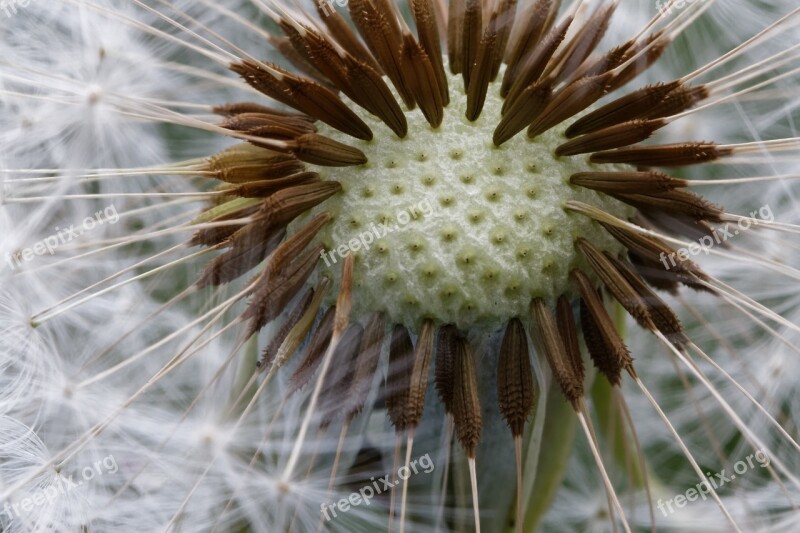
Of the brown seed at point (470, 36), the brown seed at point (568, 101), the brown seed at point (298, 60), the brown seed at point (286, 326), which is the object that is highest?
the brown seed at point (298, 60)

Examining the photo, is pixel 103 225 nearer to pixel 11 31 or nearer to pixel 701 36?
pixel 11 31

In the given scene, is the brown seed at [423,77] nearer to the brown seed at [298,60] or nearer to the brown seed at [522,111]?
the brown seed at [522,111]

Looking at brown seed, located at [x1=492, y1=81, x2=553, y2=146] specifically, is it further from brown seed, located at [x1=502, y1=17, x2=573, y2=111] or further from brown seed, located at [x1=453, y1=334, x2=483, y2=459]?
brown seed, located at [x1=453, y1=334, x2=483, y2=459]

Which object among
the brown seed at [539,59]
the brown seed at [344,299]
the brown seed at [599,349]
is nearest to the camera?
the brown seed at [344,299]

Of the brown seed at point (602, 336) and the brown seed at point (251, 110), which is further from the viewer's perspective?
the brown seed at point (251, 110)

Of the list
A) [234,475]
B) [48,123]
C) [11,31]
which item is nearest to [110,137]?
[48,123]

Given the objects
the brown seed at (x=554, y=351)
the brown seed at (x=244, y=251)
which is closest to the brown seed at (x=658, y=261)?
the brown seed at (x=554, y=351)

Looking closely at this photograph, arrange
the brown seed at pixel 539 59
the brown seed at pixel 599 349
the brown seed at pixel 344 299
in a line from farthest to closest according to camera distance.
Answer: the brown seed at pixel 539 59
the brown seed at pixel 599 349
the brown seed at pixel 344 299

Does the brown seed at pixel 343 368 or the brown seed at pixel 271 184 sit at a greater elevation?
the brown seed at pixel 271 184
